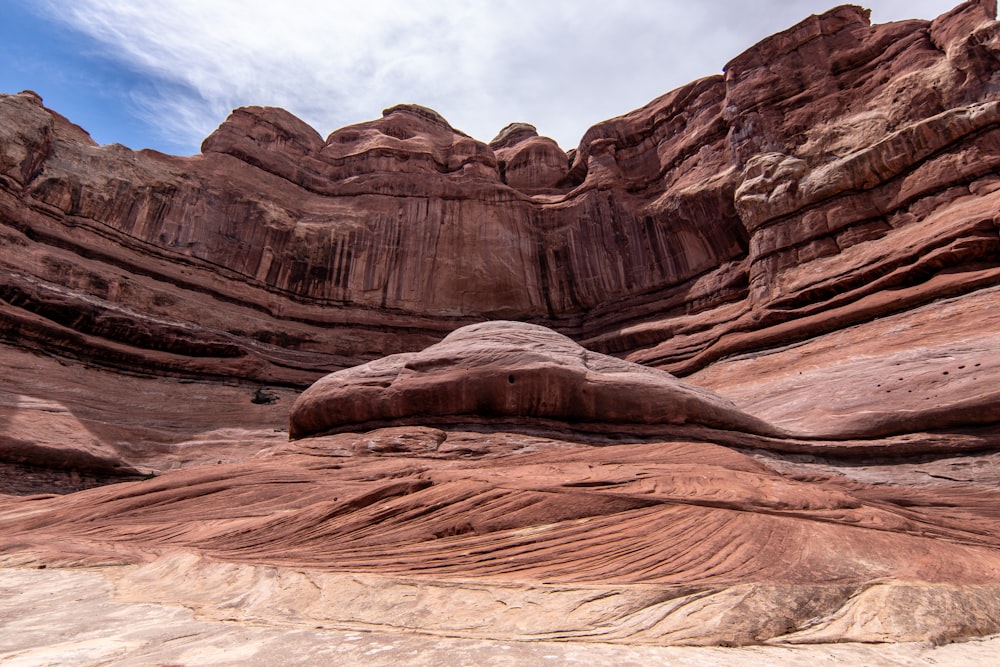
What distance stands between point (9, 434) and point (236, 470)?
33.0 ft

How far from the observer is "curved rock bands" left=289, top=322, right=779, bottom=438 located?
33.9 ft

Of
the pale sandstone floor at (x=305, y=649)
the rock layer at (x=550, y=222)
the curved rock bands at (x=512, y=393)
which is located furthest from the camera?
the rock layer at (x=550, y=222)

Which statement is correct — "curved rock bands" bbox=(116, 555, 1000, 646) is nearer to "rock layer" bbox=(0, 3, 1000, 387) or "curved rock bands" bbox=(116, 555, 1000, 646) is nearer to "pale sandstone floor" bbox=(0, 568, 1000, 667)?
"pale sandstone floor" bbox=(0, 568, 1000, 667)

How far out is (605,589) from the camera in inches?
151

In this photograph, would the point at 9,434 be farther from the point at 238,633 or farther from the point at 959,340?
the point at 959,340

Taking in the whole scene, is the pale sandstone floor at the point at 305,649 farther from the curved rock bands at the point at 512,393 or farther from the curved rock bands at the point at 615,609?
the curved rock bands at the point at 512,393

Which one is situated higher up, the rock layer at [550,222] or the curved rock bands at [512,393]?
the rock layer at [550,222]

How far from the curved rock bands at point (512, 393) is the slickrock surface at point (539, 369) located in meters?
0.07

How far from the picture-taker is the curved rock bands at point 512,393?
10.3m

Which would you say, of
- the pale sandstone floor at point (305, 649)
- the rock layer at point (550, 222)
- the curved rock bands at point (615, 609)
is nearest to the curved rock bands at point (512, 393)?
the curved rock bands at point (615, 609)

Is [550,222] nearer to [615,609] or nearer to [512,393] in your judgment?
[512,393]

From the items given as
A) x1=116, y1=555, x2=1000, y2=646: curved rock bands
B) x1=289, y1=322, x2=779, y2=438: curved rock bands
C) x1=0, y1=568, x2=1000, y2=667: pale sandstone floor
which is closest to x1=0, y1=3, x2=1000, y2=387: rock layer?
x1=289, y1=322, x2=779, y2=438: curved rock bands

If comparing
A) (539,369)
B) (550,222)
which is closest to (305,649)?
(539,369)

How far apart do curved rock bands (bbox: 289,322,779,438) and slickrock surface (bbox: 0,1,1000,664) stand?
0.07 m
